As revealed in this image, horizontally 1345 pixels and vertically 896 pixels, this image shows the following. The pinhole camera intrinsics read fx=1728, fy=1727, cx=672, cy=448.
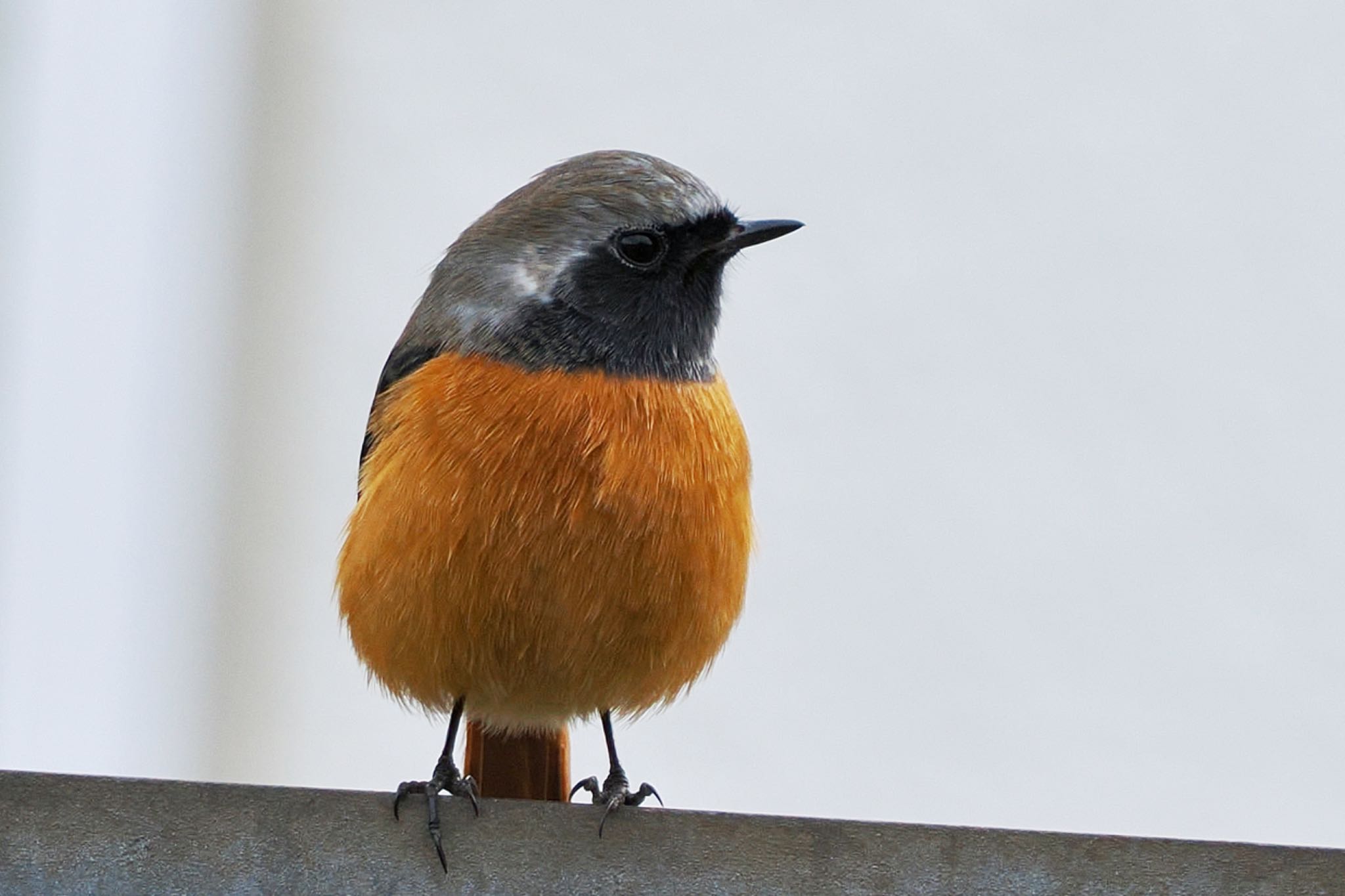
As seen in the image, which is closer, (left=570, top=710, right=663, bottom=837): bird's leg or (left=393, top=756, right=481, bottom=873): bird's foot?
(left=393, top=756, right=481, bottom=873): bird's foot

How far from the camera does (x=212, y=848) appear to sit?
212 centimetres

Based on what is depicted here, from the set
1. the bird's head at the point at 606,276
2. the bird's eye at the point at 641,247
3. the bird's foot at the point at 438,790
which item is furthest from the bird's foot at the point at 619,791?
the bird's eye at the point at 641,247

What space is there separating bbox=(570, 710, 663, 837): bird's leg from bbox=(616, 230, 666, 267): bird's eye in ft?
2.66

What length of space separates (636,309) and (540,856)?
1.15m

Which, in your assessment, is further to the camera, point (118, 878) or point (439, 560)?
point (439, 560)

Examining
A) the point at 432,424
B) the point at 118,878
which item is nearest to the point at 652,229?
the point at 432,424

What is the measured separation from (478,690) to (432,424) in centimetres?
48

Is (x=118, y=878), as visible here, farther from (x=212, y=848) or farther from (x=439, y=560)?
(x=439, y=560)

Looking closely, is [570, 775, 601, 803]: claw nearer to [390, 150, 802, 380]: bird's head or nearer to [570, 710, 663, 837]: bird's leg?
[570, 710, 663, 837]: bird's leg

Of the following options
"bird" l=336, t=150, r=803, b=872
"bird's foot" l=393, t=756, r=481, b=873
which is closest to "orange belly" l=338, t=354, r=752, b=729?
"bird" l=336, t=150, r=803, b=872

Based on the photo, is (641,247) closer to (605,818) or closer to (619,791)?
(619,791)

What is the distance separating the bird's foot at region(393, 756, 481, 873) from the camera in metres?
2.17

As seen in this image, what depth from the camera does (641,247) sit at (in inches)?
120

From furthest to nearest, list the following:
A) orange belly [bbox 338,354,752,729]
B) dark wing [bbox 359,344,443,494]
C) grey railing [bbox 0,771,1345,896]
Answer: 1. dark wing [bbox 359,344,443,494]
2. orange belly [bbox 338,354,752,729]
3. grey railing [bbox 0,771,1345,896]
